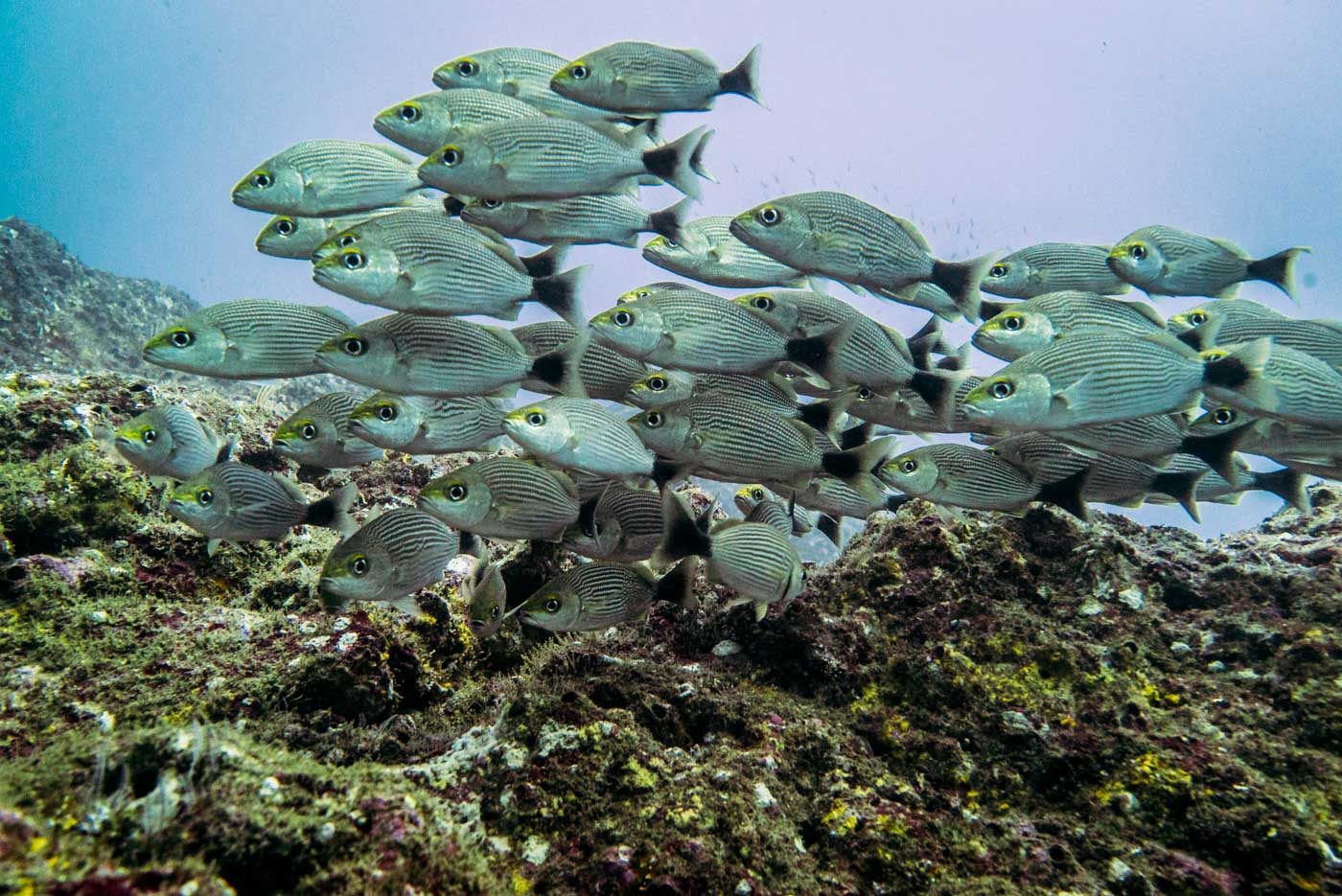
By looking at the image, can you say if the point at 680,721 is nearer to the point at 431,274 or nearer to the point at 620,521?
the point at 620,521

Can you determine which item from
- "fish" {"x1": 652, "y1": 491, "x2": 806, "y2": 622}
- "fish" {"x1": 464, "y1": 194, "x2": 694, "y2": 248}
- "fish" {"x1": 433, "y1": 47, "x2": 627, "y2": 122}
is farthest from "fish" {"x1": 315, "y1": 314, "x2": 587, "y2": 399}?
"fish" {"x1": 433, "y1": 47, "x2": 627, "y2": 122}

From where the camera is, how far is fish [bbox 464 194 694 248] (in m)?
4.50

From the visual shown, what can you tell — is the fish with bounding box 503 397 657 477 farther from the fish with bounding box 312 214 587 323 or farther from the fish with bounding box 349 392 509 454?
the fish with bounding box 312 214 587 323

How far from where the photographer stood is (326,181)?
3979 mm

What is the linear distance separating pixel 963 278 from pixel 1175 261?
176cm

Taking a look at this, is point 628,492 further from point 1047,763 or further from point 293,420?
point 1047,763

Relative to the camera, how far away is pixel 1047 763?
3.50 m

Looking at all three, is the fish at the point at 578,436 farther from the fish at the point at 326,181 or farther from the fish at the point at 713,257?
the fish at the point at 326,181

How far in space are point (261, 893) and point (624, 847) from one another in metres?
1.33

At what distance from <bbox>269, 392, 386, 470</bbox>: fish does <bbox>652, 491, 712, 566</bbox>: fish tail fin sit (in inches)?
75.0

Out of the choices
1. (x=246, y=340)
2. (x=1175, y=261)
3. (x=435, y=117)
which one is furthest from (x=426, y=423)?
(x=1175, y=261)

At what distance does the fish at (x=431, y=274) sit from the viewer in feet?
11.3

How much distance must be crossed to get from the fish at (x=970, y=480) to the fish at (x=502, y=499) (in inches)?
80.1

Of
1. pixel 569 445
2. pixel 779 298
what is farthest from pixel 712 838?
pixel 779 298
